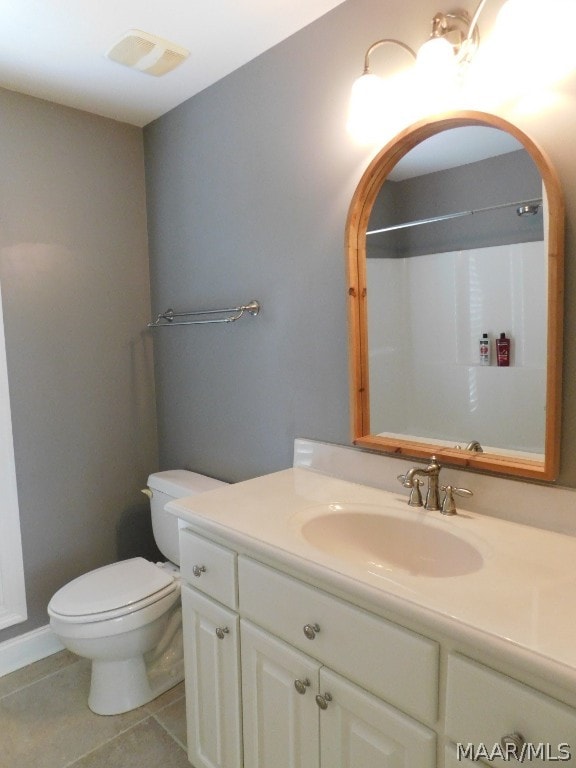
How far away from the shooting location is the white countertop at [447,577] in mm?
770

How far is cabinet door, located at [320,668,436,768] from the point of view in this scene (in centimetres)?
89

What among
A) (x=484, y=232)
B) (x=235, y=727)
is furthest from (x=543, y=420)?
(x=235, y=727)

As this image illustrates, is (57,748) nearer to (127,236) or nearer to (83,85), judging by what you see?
(127,236)

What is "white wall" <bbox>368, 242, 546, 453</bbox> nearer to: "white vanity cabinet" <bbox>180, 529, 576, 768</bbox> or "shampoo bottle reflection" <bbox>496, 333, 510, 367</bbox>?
"shampoo bottle reflection" <bbox>496, 333, 510, 367</bbox>

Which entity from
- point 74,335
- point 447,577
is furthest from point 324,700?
point 74,335

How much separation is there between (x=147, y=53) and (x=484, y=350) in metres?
1.52

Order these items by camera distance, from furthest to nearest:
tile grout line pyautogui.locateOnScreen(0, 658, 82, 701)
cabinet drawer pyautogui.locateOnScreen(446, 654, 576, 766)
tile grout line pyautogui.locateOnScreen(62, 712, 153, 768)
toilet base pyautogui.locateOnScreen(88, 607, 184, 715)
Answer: tile grout line pyautogui.locateOnScreen(0, 658, 82, 701) < toilet base pyautogui.locateOnScreen(88, 607, 184, 715) < tile grout line pyautogui.locateOnScreen(62, 712, 153, 768) < cabinet drawer pyautogui.locateOnScreen(446, 654, 576, 766)

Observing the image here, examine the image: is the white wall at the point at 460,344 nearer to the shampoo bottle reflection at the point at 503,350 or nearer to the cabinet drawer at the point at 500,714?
the shampoo bottle reflection at the point at 503,350

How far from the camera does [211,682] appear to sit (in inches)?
53.5

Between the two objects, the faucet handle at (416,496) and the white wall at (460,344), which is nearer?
the white wall at (460,344)

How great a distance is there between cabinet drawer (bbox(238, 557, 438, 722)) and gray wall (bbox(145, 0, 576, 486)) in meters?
0.57

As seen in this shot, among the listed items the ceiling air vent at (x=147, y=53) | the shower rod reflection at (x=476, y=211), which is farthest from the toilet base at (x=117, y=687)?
the ceiling air vent at (x=147, y=53)

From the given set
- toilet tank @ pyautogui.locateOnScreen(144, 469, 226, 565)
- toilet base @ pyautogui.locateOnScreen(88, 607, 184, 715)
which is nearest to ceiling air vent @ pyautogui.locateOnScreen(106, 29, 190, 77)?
toilet tank @ pyautogui.locateOnScreen(144, 469, 226, 565)

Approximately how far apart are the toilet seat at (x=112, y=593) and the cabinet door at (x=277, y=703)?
63cm
